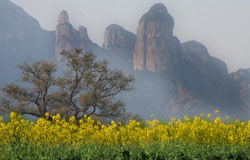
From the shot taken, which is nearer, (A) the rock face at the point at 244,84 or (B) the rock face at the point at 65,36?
(A) the rock face at the point at 244,84

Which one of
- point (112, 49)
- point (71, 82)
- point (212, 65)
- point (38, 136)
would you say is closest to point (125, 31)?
point (112, 49)

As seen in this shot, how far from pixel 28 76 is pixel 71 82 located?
3.75 meters

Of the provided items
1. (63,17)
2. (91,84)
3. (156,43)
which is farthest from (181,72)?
(91,84)

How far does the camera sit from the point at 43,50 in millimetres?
182000

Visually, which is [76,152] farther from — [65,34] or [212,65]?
[212,65]

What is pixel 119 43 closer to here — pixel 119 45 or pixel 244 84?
pixel 119 45

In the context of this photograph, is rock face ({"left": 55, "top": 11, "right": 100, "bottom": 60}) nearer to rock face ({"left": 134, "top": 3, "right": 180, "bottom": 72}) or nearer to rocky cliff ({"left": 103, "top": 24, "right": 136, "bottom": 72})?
rocky cliff ({"left": 103, "top": 24, "right": 136, "bottom": 72})

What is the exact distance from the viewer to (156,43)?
498 ft

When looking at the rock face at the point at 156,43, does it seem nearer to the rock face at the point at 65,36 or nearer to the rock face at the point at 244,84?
the rock face at the point at 244,84

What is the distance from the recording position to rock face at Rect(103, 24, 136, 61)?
175m

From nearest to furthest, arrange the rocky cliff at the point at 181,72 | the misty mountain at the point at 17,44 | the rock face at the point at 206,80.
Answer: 1. the rocky cliff at the point at 181,72
2. the rock face at the point at 206,80
3. the misty mountain at the point at 17,44

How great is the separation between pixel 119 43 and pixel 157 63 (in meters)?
38.8

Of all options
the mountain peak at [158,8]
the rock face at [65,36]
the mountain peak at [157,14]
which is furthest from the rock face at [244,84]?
the rock face at [65,36]

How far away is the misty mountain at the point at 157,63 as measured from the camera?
429 feet
